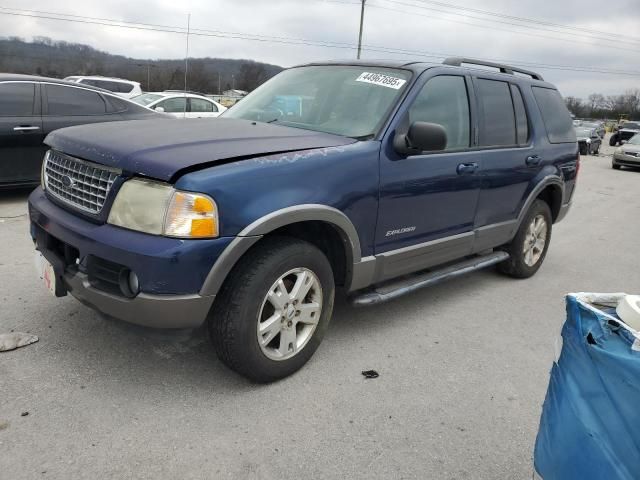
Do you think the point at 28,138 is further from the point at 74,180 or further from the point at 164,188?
the point at 164,188

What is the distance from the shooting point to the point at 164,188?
246 centimetres

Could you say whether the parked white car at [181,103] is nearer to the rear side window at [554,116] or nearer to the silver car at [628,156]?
the rear side window at [554,116]

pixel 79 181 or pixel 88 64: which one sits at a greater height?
pixel 88 64

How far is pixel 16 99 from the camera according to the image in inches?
251

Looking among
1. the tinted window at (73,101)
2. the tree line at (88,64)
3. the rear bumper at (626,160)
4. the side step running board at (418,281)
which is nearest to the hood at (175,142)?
the side step running board at (418,281)

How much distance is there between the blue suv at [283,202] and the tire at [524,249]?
50 cm

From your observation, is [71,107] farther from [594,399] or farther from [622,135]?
[622,135]

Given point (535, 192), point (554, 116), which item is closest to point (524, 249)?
point (535, 192)

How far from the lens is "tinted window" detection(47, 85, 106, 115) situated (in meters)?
6.67

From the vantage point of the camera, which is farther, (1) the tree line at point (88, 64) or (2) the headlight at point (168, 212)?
(1) the tree line at point (88, 64)

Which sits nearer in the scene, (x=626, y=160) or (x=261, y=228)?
(x=261, y=228)

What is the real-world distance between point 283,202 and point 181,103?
11882 millimetres

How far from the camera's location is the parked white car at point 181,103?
43.0 ft

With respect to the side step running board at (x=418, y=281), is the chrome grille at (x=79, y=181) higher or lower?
higher
